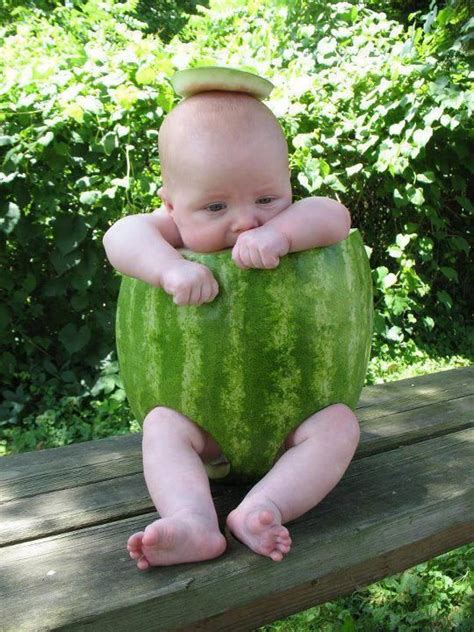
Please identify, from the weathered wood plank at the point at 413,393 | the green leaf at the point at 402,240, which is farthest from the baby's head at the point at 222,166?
the green leaf at the point at 402,240

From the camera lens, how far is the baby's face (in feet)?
4.58

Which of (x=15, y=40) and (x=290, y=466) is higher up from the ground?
(x=15, y=40)

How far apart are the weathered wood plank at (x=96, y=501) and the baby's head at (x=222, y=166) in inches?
25.8

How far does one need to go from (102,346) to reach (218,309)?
2295 millimetres

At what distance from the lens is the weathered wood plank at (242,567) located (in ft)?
3.78

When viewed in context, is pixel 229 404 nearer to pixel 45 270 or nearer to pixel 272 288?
pixel 272 288

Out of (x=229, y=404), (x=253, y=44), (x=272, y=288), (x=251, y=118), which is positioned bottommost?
(x=229, y=404)

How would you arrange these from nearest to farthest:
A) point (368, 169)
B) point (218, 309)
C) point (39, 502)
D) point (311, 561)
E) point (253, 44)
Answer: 1. point (311, 561)
2. point (218, 309)
3. point (39, 502)
4. point (368, 169)
5. point (253, 44)

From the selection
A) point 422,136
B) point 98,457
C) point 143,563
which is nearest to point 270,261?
point 143,563

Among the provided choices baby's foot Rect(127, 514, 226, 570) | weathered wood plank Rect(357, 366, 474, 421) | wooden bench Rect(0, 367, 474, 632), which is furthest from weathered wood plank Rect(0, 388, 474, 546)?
baby's foot Rect(127, 514, 226, 570)

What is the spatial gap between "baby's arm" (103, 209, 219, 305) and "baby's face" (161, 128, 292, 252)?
0.06 meters

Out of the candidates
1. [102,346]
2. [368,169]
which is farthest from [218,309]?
[368,169]

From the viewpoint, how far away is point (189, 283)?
1.34m

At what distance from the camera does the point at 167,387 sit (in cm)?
149
